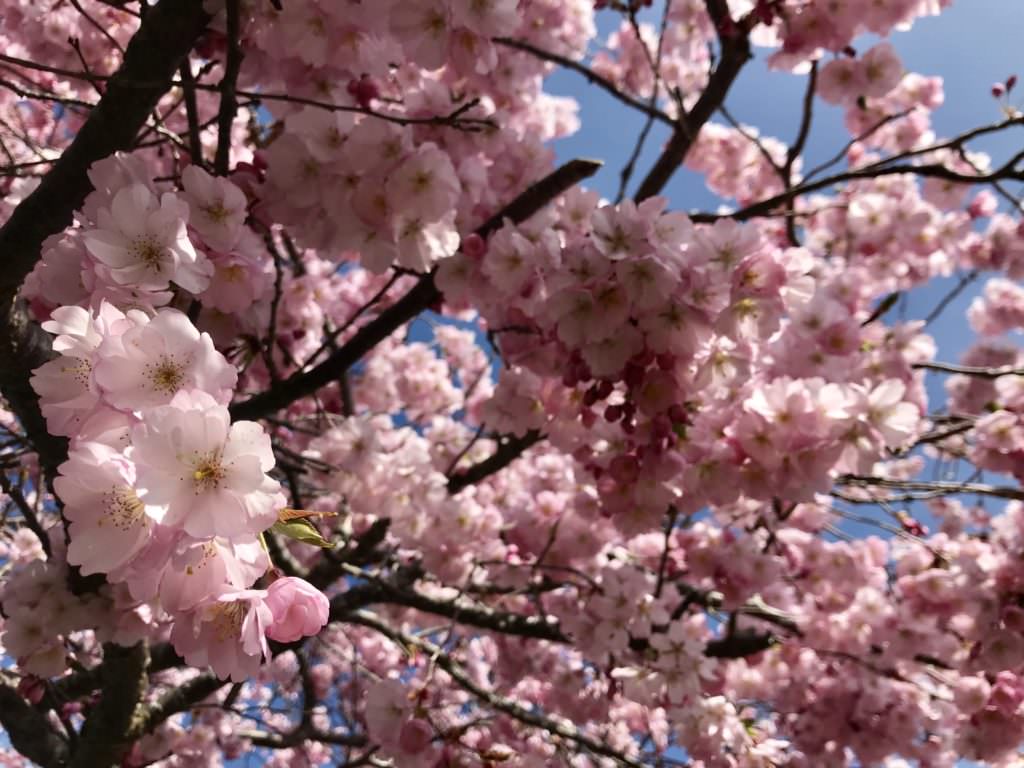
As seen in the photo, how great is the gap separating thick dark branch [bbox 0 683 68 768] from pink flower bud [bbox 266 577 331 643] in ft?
9.13

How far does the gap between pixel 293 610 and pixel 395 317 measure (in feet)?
5.73

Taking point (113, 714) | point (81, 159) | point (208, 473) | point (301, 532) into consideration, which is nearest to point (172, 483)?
point (208, 473)

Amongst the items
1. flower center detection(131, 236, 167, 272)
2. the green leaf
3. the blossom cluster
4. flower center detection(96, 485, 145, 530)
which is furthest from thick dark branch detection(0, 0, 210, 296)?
the green leaf

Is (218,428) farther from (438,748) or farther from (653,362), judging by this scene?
(438,748)

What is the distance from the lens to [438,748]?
8.93ft

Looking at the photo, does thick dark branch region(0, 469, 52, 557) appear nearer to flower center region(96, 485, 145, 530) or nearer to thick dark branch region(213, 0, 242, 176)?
thick dark branch region(213, 0, 242, 176)

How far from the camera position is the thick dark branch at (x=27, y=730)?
2.95 metres

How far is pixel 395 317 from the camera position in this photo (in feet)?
8.61

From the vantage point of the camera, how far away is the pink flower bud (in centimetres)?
95

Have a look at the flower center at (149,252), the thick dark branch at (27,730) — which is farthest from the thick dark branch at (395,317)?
the thick dark branch at (27,730)

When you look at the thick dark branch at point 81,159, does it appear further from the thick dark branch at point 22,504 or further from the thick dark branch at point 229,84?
the thick dark branch at point 22,504

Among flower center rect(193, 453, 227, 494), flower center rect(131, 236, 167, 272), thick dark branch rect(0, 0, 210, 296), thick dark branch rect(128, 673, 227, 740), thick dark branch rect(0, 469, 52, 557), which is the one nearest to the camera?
flower center rect(193, 453, 227, 494)

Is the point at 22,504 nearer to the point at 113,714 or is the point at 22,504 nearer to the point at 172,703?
the point at 113,714

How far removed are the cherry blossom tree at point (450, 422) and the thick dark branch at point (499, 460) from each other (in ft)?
0.06
